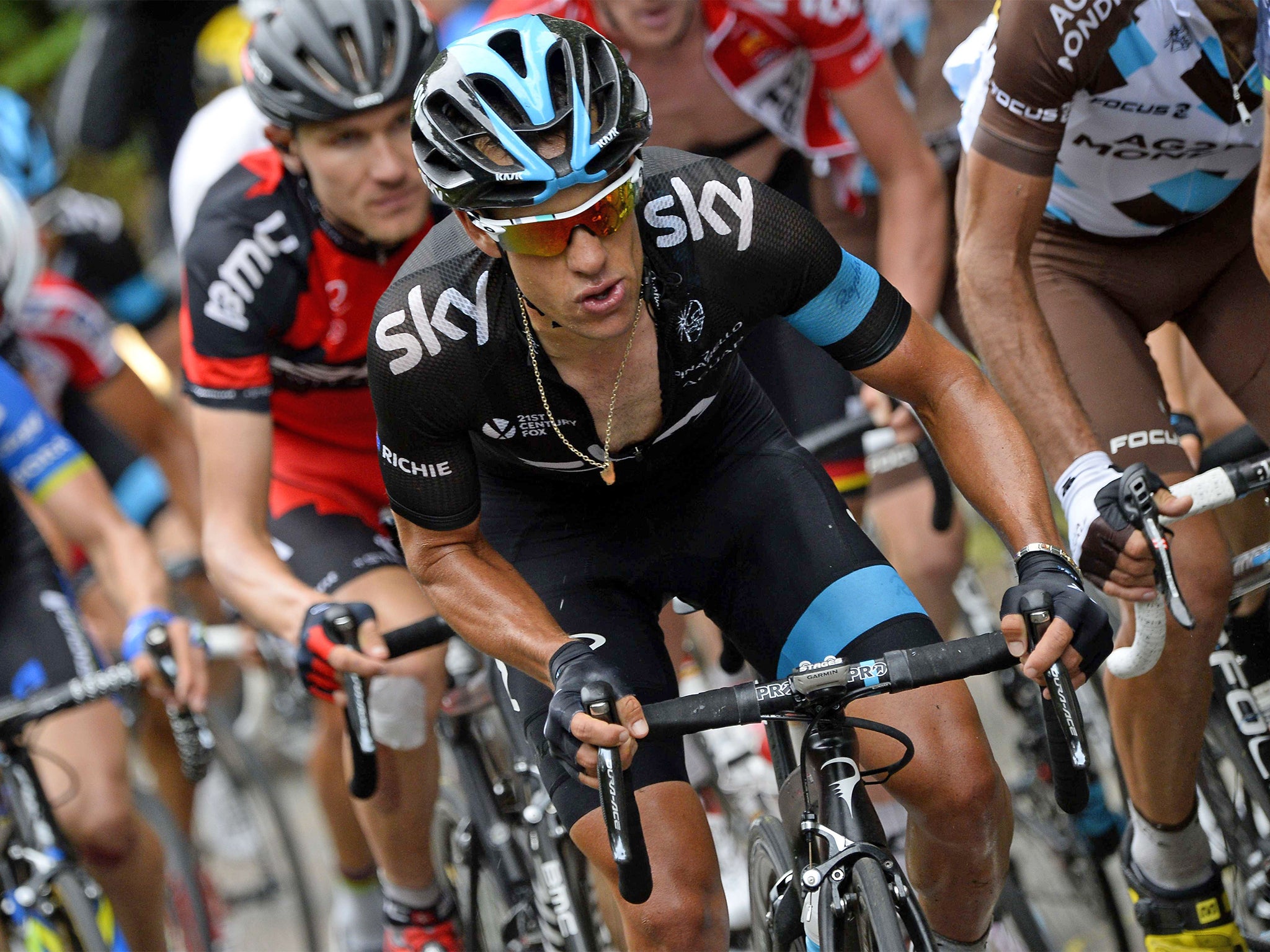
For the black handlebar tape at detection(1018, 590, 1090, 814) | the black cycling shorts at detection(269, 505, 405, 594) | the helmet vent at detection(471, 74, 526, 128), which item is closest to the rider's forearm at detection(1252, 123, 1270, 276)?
A: the black handlebar tape at detection(1018, 590, 1090, 814)

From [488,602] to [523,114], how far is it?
3.09 ft

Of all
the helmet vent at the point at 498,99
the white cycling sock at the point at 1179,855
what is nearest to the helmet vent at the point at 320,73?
the helmet vent at the point at 498,99

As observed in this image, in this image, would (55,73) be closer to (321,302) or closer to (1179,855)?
(321,302)

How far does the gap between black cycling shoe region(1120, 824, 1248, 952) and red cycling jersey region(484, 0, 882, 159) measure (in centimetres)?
247

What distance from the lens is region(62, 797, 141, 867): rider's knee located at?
4.96 metres

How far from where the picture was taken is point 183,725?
14.1 ft

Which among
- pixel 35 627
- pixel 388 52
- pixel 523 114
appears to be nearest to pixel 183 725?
pixel 35 627

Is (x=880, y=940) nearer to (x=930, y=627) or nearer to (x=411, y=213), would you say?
(x=930, y=627)

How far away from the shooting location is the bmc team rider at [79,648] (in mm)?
4926

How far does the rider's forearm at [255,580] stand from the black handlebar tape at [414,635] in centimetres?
45

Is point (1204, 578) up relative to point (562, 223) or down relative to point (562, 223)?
down

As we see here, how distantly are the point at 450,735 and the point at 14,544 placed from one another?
1716 mm

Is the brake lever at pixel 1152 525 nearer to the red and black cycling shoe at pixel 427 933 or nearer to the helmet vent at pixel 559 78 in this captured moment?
the helmet vent at pixel 559 78

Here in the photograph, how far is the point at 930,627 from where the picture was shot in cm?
318
